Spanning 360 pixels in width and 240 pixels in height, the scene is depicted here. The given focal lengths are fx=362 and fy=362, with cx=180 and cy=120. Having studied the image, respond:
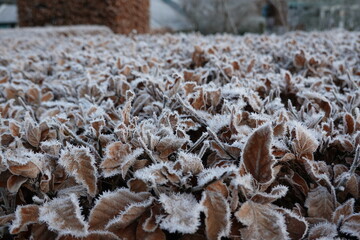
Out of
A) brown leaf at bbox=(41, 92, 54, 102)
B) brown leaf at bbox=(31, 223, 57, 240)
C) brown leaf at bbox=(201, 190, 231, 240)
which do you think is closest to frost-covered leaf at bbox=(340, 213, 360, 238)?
brown leaf at bbox=(201, 190, 231, 240)

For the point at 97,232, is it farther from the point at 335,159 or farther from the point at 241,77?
the point at 241,77

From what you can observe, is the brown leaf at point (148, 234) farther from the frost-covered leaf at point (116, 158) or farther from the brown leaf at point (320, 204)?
the brown leaf at point (320, 204)

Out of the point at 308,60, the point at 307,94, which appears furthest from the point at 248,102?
the point at 308,60

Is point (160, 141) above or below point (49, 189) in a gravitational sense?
above

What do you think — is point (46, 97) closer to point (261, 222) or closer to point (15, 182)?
point (15, 182)

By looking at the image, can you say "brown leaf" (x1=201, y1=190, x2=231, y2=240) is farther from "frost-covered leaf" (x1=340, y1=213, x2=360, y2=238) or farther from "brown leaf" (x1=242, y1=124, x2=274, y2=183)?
"frost-covered leaf" (x1=340, y1=213, x2=360, y2=238)

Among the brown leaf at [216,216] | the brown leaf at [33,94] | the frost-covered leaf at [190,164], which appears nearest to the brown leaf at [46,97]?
the brown leaf at [33,94]
